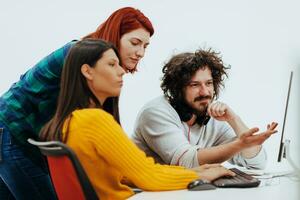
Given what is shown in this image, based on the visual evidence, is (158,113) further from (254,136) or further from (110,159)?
(110,159)

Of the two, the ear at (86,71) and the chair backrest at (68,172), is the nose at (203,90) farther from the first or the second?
the chair backrest at (68,172)

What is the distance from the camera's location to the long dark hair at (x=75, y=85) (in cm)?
133

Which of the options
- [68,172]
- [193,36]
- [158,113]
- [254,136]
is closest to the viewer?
[68,172]

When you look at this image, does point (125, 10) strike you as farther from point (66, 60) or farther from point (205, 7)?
point (205, 7)

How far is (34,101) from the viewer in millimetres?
1536

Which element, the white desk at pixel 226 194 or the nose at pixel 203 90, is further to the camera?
the nose at pixel 203 90

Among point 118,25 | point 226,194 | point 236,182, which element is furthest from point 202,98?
point 226,194

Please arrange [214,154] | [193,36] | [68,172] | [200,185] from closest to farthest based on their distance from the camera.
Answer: [68,172] → [200,185] → [214,154] → [193,36]

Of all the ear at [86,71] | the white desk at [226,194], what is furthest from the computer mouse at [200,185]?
the ear at [86,71]

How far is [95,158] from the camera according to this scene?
1.24m

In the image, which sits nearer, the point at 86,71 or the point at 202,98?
the point at 86,71

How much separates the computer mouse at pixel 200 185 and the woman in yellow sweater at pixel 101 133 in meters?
0.04

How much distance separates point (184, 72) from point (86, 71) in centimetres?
55

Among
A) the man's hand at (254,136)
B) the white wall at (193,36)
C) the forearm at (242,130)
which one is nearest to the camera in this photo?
the man's hand at (254,136)
